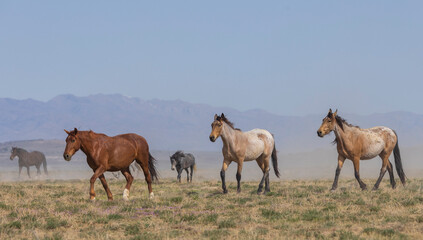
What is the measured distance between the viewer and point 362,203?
1652cm

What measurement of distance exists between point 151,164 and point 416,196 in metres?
8.49

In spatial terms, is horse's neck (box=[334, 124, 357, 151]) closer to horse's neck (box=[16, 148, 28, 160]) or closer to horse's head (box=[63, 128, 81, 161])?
horse's head (box=[63, 128, 81, 161])

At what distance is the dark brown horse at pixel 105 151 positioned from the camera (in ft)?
57.9

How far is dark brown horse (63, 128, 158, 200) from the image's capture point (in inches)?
695

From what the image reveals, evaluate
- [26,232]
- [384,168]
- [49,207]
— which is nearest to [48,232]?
[26,232]

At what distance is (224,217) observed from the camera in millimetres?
14930

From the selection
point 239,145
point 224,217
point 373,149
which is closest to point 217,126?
point 239,145

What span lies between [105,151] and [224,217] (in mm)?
4966

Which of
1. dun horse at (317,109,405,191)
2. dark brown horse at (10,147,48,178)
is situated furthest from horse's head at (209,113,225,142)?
dark brown horse at (10,147,48,178)

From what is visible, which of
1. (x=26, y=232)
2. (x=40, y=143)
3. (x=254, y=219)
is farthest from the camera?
(x=40, y=143)

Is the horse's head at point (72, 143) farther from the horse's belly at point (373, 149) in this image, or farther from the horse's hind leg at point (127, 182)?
the horse's belly at point (373, 149)

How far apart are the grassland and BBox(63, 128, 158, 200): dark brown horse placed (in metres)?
1.04

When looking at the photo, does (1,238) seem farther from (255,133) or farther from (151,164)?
(255,133)

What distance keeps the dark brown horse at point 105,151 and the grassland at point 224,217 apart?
41.0 inches
